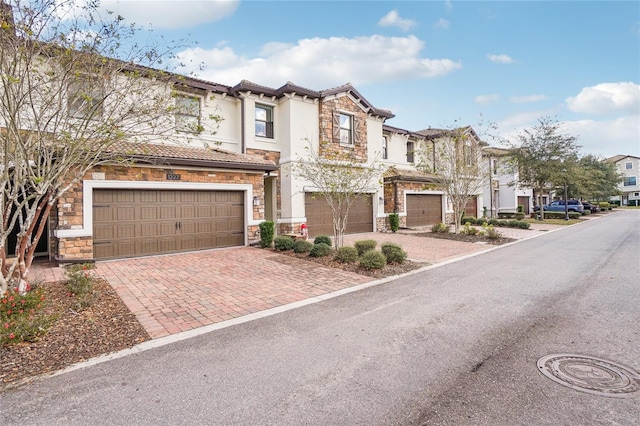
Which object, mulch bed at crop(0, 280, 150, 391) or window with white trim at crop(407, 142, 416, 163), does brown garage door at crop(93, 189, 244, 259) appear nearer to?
mulch bed at crop(0, 280, 150, 391)

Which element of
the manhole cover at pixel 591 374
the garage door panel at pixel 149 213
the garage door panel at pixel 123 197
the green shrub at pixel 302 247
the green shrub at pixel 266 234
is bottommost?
the manhole cover at pixel 591 374

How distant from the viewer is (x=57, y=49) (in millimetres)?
5719

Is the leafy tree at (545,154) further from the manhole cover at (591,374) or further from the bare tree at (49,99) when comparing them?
the bare tree at (49,99)

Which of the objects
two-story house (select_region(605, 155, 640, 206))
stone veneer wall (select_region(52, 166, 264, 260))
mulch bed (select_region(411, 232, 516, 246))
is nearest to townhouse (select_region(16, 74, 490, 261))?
stone veneer wall (select_region(52, 166, 264, 260))

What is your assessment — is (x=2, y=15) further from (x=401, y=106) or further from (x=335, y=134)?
(x=401, y=106)

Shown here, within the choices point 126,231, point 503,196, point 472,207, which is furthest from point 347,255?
point 503,196

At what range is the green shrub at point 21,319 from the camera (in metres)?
3.98

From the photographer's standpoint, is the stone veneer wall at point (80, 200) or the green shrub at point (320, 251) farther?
the green shrub at point (320, 251)

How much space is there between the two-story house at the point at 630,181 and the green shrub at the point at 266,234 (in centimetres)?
7762

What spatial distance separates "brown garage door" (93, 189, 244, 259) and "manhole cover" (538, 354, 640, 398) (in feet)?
34.2

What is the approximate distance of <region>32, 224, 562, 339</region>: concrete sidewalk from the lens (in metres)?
5.43

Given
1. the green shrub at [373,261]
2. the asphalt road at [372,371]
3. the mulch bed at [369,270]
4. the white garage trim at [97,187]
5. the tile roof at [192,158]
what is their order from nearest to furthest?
the asphalt road at [372,371] < the mulch bed at [369,270] < the green shrub at [373,261] < the white garage trim at [97,187] < the tile roof at [192,158]

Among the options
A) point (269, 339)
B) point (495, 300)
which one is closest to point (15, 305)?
point (269, 339)

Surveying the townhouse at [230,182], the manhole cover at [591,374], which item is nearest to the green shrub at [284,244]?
the townhouse at [230,182]
